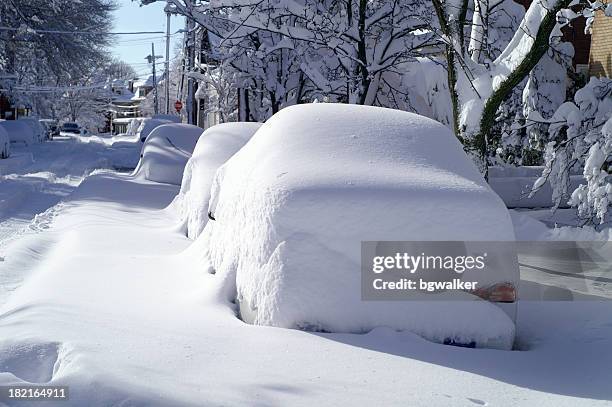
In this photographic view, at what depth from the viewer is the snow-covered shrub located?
8.32 m

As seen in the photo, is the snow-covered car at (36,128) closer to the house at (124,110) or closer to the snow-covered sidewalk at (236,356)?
the snow-covered sidewalk at (236,356)

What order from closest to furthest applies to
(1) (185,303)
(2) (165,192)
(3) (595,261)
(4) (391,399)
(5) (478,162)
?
(4) (391,399), (1) (185,303), (5) (478,162), (3) (595,261), (2) (165,192)

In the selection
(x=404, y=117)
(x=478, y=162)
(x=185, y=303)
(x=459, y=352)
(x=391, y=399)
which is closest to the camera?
(x=391, y=399)

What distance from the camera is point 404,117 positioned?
21.0 ft

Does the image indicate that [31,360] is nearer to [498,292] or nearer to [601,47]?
[498,292]

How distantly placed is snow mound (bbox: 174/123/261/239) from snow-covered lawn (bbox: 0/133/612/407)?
101 inches

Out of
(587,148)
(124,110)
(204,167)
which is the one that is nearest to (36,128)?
(204,167)

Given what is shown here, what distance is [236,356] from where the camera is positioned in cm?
427

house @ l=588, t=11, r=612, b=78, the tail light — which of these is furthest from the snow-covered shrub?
house @ l=588, t=11, r=612, b=78

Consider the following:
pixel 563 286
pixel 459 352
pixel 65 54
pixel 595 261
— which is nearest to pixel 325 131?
pixel 459 352

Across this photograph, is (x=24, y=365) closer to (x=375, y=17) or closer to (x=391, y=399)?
(x=391, y=399)

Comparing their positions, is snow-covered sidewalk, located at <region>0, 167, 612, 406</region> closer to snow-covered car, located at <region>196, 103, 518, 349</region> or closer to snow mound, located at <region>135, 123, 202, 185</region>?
snow-covered car, located at <region>196, 103, 518, 349</region>

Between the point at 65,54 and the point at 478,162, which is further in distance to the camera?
the point at 65,54

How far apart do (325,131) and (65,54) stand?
29492mm
